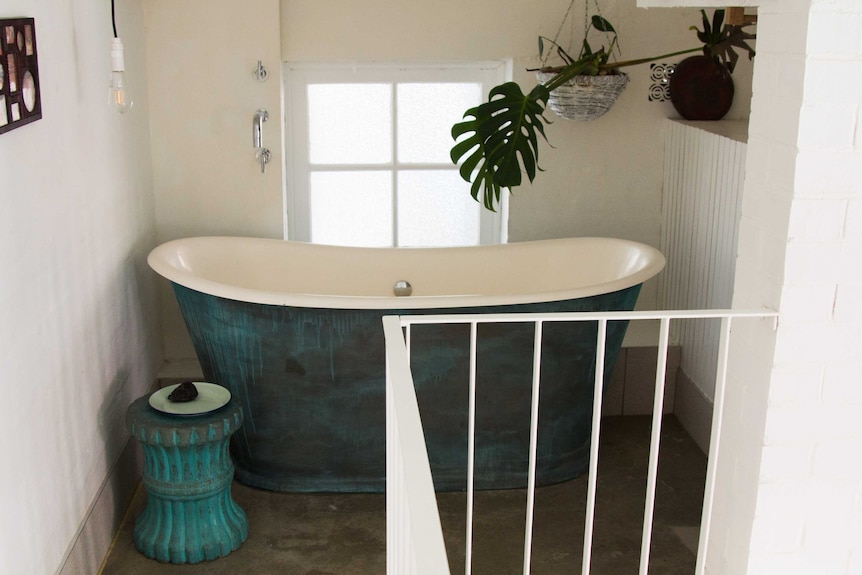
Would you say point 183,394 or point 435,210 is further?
point 435,210

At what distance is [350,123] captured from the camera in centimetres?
390

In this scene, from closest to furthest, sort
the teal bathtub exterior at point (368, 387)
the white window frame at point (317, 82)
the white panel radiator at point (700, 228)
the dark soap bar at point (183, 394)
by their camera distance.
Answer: the dark soap bar at point (183, 394) < the teal bathtub exterior at point (368, 387) < the white panel radiator at point (700, 228) < the white window frame at point (317, 82)

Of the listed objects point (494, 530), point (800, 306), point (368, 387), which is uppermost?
point (800, 306)

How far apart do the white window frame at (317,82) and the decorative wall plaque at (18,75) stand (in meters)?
1.51

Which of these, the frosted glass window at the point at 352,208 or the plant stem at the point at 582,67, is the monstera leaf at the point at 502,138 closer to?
the plant stem at the point at 582,67

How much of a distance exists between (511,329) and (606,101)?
1064 millimetres

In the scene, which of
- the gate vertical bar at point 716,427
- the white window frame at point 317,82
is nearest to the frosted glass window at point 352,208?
the white window frame at point 317,82

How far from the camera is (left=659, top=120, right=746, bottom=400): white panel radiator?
3.34 m

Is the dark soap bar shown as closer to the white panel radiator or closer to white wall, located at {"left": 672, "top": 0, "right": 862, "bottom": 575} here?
white wall, located at {"left": 672, "top": 0, "right": 862, "bottom": 575}

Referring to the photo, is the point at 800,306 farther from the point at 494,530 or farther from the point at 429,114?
the point at 429,114

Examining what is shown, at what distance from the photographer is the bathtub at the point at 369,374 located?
9.86ft

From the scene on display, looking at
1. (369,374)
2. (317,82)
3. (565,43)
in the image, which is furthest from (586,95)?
(369,374)

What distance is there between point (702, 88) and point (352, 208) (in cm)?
143

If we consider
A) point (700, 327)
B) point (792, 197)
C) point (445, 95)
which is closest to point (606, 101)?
point (445, 95)
